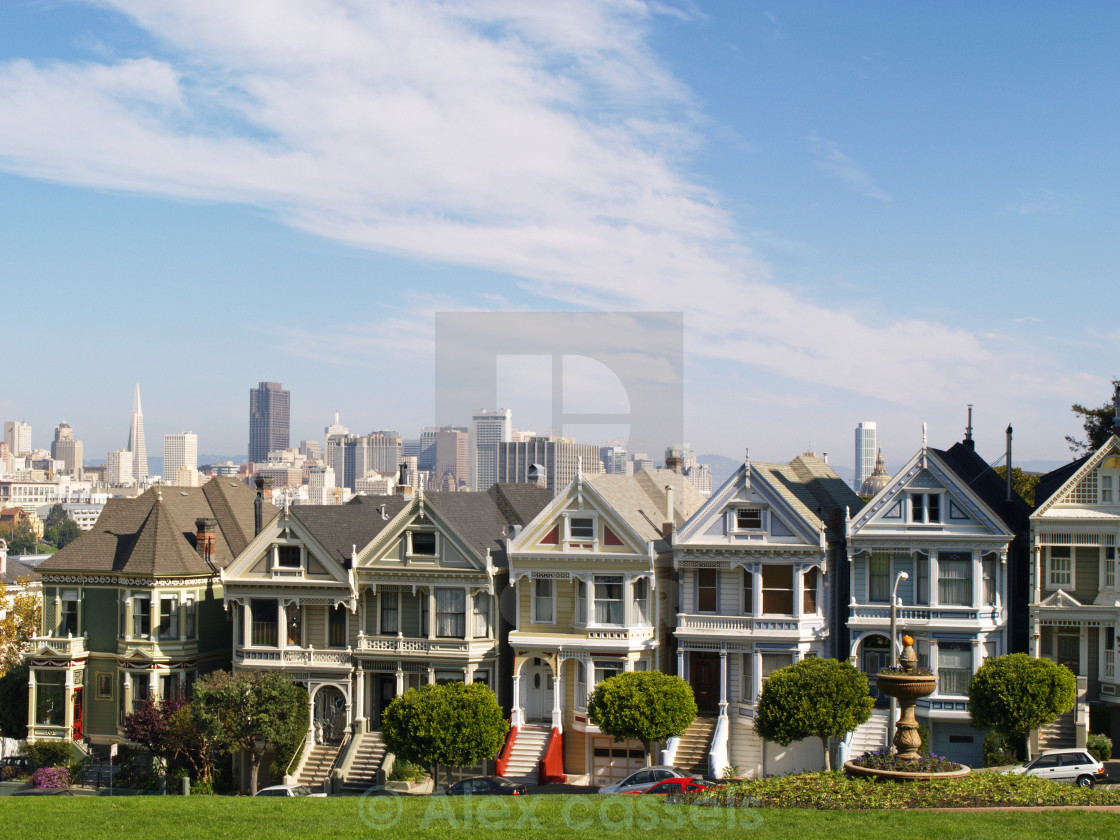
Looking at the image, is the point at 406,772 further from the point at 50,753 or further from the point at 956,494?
the point at 956,494

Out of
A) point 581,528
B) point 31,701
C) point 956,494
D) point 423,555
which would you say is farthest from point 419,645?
point 956,494

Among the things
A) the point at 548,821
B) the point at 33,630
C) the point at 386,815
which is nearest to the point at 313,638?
the point at 386,815

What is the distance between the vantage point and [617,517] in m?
43.9

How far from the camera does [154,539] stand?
4906 cm

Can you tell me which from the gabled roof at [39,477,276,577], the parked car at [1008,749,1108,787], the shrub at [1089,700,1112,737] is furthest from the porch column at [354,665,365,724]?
the shrub at [1089,700,1112,737]

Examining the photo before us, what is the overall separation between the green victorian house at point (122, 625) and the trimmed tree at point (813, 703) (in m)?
22.6

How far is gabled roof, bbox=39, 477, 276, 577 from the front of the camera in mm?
48781

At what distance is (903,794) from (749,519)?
632 inches

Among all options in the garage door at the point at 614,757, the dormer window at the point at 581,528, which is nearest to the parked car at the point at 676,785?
the garage door at the point at 614,757

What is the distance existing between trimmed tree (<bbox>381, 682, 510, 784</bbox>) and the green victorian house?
11.3 m

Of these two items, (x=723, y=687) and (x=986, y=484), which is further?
(x=986, y=484)

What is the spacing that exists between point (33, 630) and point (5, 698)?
22.7m

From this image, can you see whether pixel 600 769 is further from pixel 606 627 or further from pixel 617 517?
pixel 617 517

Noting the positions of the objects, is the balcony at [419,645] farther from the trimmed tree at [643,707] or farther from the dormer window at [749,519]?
the dormer window at [749,519]
